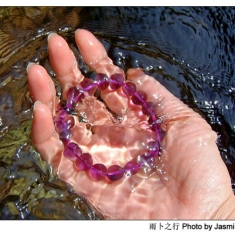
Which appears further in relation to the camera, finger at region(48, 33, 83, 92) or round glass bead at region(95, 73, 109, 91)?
round glass bead at region(95, 73, 109, 91)

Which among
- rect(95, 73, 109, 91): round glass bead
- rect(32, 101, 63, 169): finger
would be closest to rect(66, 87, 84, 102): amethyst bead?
rect(95, 73, 109, 91): round glass bead

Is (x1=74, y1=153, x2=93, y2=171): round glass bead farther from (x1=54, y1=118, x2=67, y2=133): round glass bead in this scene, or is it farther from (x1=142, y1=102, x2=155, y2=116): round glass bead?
(x1=142, y1=102, x2=155, y2=116): round glass bead

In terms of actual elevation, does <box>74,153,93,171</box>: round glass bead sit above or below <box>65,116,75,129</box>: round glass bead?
below

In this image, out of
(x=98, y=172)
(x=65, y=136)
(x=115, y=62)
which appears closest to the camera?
(x=98, y=172)

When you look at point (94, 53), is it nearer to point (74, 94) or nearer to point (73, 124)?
point (74, 94)

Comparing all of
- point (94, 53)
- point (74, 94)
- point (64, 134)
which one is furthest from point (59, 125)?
point (94, 53)

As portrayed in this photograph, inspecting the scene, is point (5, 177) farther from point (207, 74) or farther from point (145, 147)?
point (207, 74)
